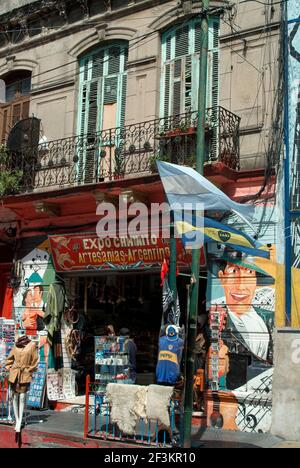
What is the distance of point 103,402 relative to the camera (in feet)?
31.3

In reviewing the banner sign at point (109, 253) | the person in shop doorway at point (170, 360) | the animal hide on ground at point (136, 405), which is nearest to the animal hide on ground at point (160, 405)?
the animal hide on ground at point (136, 405)

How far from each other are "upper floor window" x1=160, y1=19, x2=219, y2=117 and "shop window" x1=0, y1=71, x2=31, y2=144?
3.96 meters

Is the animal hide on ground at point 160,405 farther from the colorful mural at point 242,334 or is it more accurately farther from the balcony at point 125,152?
→ the balcony at point 125,152

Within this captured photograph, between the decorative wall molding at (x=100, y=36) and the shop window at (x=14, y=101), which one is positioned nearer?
the decorative wall molding at (x=100, y=36)

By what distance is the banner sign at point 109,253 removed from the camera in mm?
11625

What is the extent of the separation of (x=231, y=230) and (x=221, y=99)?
3275 millimetres

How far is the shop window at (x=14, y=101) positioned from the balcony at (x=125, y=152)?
1501 mm

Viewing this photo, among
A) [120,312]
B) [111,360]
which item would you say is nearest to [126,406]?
[111,360]

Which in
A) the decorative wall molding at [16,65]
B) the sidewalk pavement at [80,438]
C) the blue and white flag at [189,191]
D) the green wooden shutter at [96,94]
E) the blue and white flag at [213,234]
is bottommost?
the sidewalk pavement at [80,438]

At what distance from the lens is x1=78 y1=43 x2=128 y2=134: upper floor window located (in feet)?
43.3

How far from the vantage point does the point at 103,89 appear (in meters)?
13.5

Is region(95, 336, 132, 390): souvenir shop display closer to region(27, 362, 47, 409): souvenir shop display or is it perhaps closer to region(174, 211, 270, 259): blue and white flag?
region(27, 362, 47, 409): souvenir shop display
